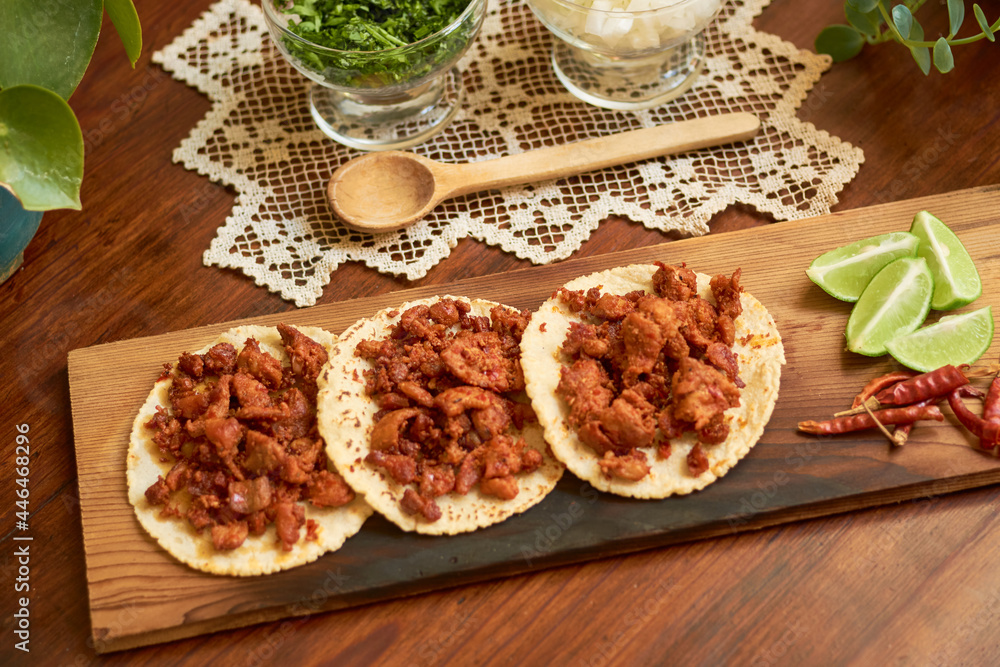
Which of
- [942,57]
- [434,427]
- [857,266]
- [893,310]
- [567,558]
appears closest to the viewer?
[567,558]

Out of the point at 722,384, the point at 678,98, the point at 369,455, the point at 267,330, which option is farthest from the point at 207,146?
the point at 722,384

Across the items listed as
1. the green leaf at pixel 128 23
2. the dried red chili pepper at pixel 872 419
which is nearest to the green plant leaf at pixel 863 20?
the dried red chili pepper at pixel 872 419

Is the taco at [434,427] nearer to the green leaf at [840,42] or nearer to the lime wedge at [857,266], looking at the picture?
the lime wedge at [857,266]

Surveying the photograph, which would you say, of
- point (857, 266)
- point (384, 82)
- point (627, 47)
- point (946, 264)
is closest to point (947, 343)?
point (946, 264)

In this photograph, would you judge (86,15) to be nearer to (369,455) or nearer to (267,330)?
(267,330)

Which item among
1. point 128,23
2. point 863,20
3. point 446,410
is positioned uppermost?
point 863,20

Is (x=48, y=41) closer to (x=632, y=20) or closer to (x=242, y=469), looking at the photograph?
(x=242, y=469)
